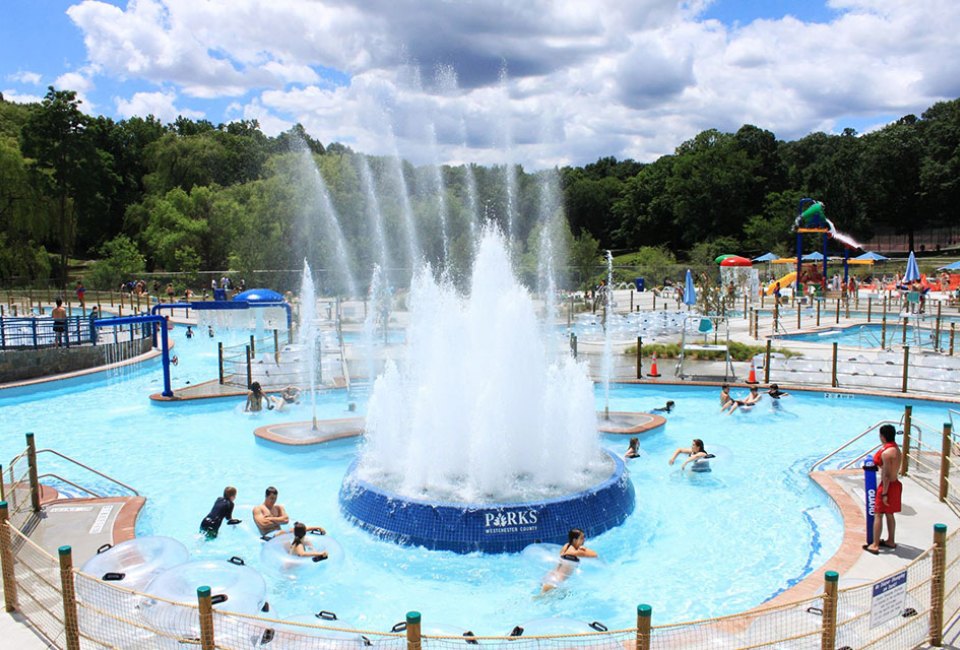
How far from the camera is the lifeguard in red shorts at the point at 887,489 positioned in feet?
29.2

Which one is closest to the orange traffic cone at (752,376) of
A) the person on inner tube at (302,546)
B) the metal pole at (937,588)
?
the metal pole at (937,588)

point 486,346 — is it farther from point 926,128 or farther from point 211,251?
point 926,128

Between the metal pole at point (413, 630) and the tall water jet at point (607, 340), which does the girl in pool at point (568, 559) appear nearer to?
the metal pole at point (413, 630)

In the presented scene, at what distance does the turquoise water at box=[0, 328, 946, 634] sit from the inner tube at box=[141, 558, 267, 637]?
0.72 meters

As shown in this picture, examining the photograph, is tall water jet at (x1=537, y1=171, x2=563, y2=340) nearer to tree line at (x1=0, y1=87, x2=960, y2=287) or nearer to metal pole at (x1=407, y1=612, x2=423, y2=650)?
tree line at (x1=0, y1=87, x2=960, y2=287)

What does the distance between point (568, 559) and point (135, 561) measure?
5357mm

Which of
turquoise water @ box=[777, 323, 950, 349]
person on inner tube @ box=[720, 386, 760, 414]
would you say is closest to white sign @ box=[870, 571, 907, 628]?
person on inner tube @ box=[720, 386, 760, 414]

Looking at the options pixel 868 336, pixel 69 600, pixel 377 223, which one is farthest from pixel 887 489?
pixel 377 223

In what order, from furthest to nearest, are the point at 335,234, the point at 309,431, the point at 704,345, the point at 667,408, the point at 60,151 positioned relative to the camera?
the point at 60,151 → the point at 335,234 → the point at 704,345 → the point at 667,408 → the point at 309,431

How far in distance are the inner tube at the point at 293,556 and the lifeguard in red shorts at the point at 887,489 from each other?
6860mm

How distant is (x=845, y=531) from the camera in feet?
32.9

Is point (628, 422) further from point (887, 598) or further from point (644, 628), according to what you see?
point (644, 628)

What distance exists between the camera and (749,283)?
4784 cm

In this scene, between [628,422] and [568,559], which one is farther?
[628,422]
